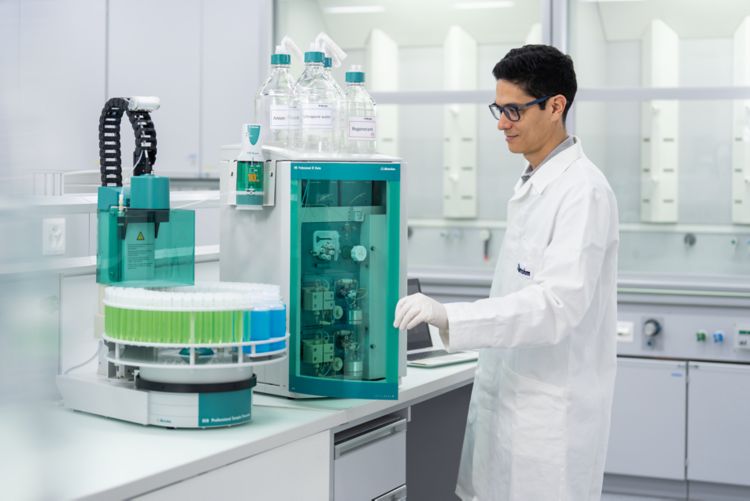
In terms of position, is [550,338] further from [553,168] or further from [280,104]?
[280,104]

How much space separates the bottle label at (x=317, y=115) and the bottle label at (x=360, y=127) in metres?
0.06

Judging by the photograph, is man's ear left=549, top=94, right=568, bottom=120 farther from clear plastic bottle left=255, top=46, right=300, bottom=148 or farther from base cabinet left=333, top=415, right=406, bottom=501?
base cabinet left=333, top=415, right=406, bottom=501

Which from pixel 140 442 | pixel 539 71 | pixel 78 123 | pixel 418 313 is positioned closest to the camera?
pixel 78 123

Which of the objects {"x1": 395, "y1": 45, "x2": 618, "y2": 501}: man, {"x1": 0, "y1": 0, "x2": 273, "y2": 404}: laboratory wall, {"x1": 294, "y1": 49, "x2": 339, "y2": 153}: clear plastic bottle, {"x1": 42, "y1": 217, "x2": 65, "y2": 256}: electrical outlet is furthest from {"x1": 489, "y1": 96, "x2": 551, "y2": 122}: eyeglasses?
{"x1": 42, "y1": 217, "x2": 65, "y2": 256}: electrical outlet

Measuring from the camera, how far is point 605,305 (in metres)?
1.85

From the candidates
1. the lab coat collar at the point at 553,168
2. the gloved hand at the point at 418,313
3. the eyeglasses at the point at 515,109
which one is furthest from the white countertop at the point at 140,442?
the eyeglasses at the point at 515,109

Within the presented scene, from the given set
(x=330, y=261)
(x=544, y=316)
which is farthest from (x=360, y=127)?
(x=544, y=316)

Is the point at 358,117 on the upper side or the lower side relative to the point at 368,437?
upper

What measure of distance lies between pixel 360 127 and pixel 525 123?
0.35 m

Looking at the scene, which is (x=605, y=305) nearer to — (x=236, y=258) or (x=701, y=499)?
(x=236, y=258)

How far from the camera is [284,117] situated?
188 cm

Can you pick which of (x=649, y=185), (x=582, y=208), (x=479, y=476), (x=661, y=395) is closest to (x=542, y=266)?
(x=582, y=208)

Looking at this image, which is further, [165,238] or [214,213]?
[214,213]

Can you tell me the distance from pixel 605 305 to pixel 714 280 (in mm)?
2150
